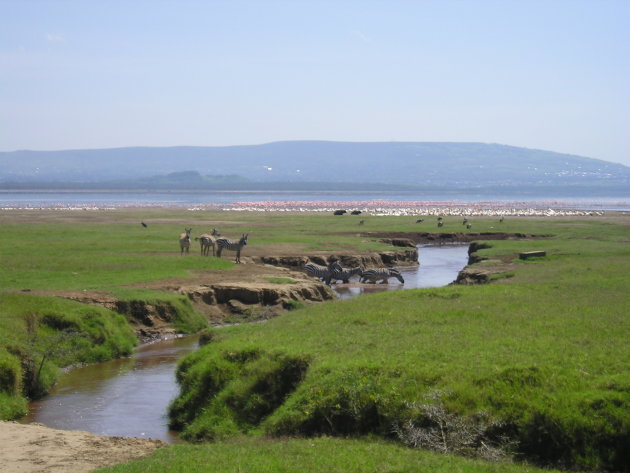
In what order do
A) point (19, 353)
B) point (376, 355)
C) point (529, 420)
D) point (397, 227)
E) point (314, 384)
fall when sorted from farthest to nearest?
1. point (397, 227)
2. point (19, 353)
3. point (376, 355)
4. point (314, 384)
5. point (529, 420)

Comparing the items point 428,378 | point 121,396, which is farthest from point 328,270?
point 428,378

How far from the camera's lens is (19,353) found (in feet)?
65.0

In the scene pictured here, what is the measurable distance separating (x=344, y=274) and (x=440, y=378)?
87.8 ft

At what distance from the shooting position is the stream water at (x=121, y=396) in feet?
57.1

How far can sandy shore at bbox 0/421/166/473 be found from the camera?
1299cm

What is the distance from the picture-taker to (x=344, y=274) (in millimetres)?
41469

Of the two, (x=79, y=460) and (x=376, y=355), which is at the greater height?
(x=376, y=355)

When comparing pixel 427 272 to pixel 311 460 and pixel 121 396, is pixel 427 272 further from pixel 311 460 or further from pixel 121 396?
pixel 311 460

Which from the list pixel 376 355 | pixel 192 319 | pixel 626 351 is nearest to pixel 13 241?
pixel 192 319

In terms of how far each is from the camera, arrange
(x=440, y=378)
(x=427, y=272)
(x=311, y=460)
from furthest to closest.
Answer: (x=427, y=272)
(x=440, y=378)
(x=311, y=460)

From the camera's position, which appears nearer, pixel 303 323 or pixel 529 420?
pixel 529 420

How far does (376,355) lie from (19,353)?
8541mm

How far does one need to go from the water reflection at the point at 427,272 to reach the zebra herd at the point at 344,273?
39cm

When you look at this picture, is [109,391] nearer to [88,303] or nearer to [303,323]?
[303,323]
